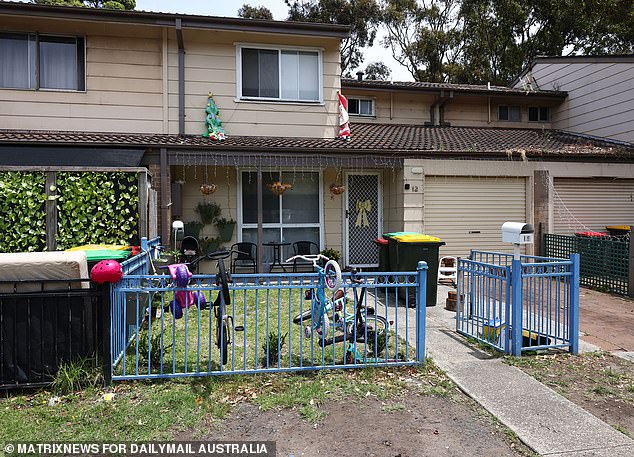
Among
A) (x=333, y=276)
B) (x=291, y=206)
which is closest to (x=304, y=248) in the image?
(x=291, y=206)

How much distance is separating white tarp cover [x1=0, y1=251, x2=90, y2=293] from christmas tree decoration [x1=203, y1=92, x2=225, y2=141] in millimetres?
6714

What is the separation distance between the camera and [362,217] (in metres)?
12.2

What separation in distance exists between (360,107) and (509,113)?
5.28 m

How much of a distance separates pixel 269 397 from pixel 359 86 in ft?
38.7

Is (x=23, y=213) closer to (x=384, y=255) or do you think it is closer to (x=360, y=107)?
(x=384, y=255)

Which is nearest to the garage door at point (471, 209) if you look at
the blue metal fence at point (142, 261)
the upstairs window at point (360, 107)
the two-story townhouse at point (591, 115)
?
the two-story townhouse at point (591, 115)

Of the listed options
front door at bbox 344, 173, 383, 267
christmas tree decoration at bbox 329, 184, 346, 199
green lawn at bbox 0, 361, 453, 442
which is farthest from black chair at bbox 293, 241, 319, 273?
green lawn at bbox 0, 361, 453, 442

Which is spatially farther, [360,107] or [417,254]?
[360,107]

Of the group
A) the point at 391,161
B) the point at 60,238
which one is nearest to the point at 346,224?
the point at 391,161

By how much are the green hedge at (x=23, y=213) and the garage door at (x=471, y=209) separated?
8.06 metres

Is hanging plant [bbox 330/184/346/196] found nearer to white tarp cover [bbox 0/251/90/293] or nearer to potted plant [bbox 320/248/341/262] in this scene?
potted plant [bbox 320/248/341/262]

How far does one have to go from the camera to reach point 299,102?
37.5 ft

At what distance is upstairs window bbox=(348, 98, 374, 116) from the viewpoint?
14730mm

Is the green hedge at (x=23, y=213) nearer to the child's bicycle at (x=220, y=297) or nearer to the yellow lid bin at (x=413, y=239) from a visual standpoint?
the child's bicycle at (x=220, y=297)
